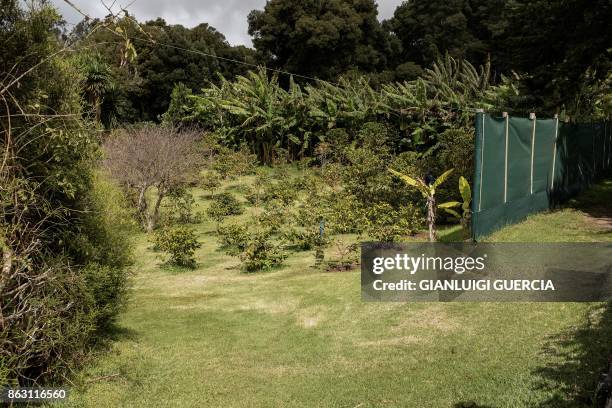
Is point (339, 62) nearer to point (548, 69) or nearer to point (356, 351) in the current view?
point (548, 69)

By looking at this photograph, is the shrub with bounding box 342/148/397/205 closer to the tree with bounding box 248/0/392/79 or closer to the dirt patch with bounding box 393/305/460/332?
the dirt patch with bounding box 393/305/460/332

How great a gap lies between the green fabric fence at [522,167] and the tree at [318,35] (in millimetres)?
23556

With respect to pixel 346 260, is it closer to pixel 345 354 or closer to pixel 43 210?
pixel 345 354

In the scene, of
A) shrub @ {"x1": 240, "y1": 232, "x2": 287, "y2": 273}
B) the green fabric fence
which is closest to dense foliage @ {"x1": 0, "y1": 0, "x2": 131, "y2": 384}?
shrub @ {"x1": 240, "y1": 232, "x2": 287, "y2": 273}

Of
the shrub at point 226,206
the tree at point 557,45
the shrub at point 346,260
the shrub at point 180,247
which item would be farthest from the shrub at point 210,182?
the tree at point 557,45

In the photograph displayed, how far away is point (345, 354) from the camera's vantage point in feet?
18.4

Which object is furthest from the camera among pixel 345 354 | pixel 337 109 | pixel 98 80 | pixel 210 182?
pixel 337 109

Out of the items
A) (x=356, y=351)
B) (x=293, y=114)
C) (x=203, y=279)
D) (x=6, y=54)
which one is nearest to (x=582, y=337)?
(x=356, y=351)

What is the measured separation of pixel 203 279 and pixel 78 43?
239 inches

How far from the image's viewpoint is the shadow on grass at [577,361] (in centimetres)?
374

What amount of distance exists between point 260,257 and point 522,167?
5.14m

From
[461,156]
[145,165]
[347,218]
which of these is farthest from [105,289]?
[145,165]

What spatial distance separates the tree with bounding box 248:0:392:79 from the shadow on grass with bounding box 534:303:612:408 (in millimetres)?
30963

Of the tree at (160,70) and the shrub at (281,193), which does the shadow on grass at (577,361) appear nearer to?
the shrub at (281,193)
